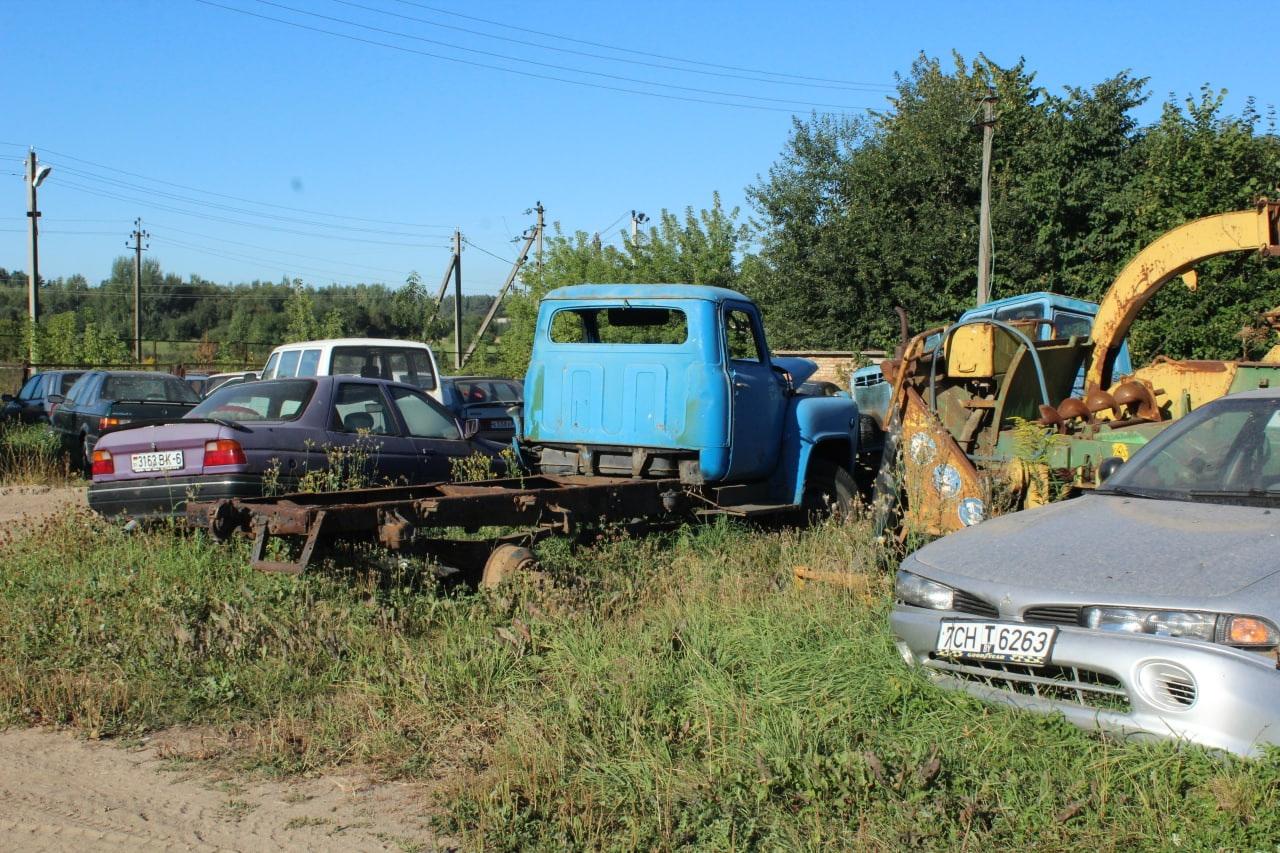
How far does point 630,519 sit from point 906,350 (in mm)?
2374

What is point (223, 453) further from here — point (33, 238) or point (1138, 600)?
point (33, 238)

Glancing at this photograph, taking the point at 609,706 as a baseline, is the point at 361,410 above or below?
above

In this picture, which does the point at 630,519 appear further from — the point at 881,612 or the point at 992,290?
the point at 992,290

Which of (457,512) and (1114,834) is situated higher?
(457,512)

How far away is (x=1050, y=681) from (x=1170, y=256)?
571 centimetres

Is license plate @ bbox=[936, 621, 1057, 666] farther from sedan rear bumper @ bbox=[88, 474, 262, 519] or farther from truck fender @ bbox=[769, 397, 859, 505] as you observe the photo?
sedan rear bumper @ bbox=[88, 474, 262, 519]

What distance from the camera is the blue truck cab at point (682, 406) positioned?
831 centimetres

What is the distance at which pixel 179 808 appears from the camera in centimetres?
415

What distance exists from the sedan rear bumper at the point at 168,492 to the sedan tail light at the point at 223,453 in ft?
0.31

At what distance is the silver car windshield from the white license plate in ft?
19.7

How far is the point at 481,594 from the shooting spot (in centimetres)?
635

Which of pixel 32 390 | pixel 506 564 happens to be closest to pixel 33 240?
pixel 32 390

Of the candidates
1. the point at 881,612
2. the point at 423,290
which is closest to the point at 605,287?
the point at 881,612

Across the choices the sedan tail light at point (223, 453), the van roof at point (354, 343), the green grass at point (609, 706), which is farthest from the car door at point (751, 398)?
the van roof at point (354, 343)
